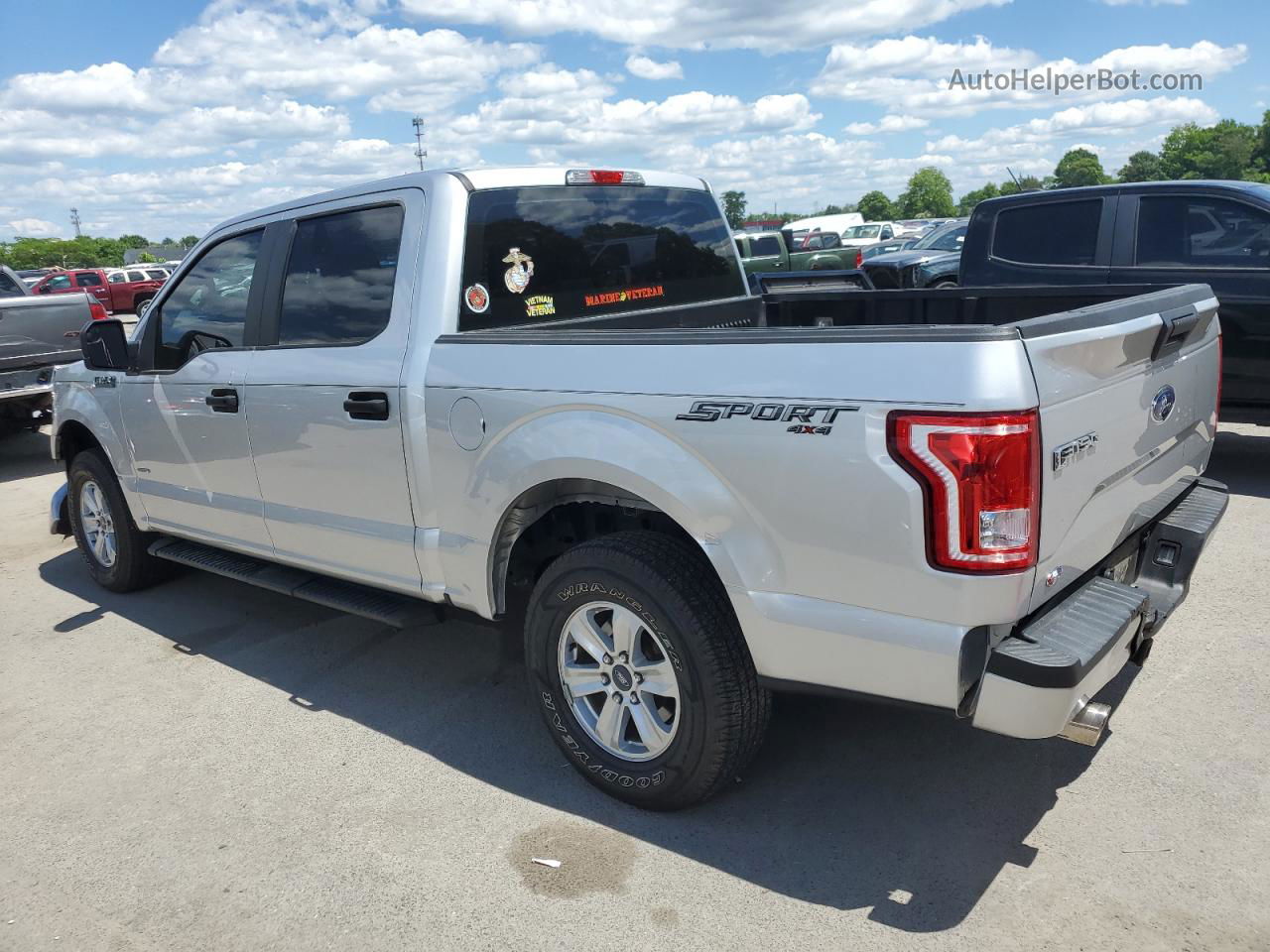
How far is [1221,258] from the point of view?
6.68 metres

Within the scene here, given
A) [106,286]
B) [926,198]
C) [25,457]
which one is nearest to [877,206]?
[926,198]

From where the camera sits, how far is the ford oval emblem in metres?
3.05

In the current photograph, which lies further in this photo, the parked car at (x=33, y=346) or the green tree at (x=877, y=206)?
the green tree at (x=877, y=206)

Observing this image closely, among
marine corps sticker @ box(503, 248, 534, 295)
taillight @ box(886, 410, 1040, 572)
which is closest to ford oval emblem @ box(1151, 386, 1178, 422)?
taillight @ box(886, 410, 1040, 572)

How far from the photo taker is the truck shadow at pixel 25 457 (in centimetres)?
1012

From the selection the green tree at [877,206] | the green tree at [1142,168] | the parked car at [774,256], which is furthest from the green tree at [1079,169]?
the parked car at [774,256]

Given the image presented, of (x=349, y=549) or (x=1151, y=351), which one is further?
(x=349, y=549)

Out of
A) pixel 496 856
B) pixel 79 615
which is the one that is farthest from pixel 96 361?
pixel 496 856

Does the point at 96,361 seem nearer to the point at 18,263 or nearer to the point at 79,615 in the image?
the point at 79,615

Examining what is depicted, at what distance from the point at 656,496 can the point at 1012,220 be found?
19.7 ft

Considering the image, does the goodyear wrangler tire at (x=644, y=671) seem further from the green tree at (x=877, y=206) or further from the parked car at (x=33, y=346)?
the green tree at (x=877, y=206)

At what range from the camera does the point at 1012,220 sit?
7.85 meters

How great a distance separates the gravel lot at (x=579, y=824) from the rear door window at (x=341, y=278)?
1530 millimetres

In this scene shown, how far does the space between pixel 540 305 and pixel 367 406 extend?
0.75 metres
